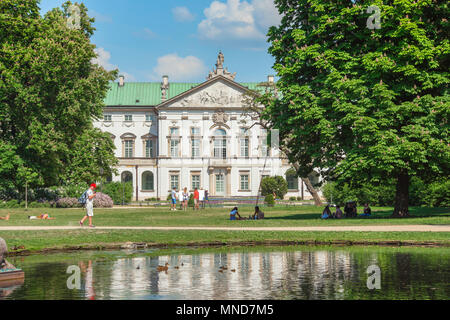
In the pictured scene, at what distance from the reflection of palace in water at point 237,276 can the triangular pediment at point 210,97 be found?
2724 inches

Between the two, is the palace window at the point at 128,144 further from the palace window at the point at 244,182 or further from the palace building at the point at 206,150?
the palace window at the point at 244,182

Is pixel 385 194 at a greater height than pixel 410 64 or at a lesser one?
lesser

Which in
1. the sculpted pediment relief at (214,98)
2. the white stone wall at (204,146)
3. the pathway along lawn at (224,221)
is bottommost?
the pathway along lawn at (224,221)

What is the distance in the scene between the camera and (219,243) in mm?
18547

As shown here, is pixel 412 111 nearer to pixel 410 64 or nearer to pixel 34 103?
pixel 410 64

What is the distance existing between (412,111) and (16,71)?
2681cm

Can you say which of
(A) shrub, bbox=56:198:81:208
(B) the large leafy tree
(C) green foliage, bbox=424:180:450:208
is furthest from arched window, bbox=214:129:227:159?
(C) green foliage, bbox=424:180:450:208

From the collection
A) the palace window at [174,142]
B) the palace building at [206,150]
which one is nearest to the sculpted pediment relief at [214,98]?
the palace building at [206,150]

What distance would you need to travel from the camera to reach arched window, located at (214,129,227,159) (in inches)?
3346

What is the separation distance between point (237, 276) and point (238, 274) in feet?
0.93

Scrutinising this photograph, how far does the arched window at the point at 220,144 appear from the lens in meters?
85.0

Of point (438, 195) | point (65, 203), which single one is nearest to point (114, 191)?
point (65, 203)

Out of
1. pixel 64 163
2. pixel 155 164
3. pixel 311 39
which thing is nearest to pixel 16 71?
pixel 64 163

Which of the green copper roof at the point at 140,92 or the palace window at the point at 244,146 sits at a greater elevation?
the green copper roof at the point at 140,92
